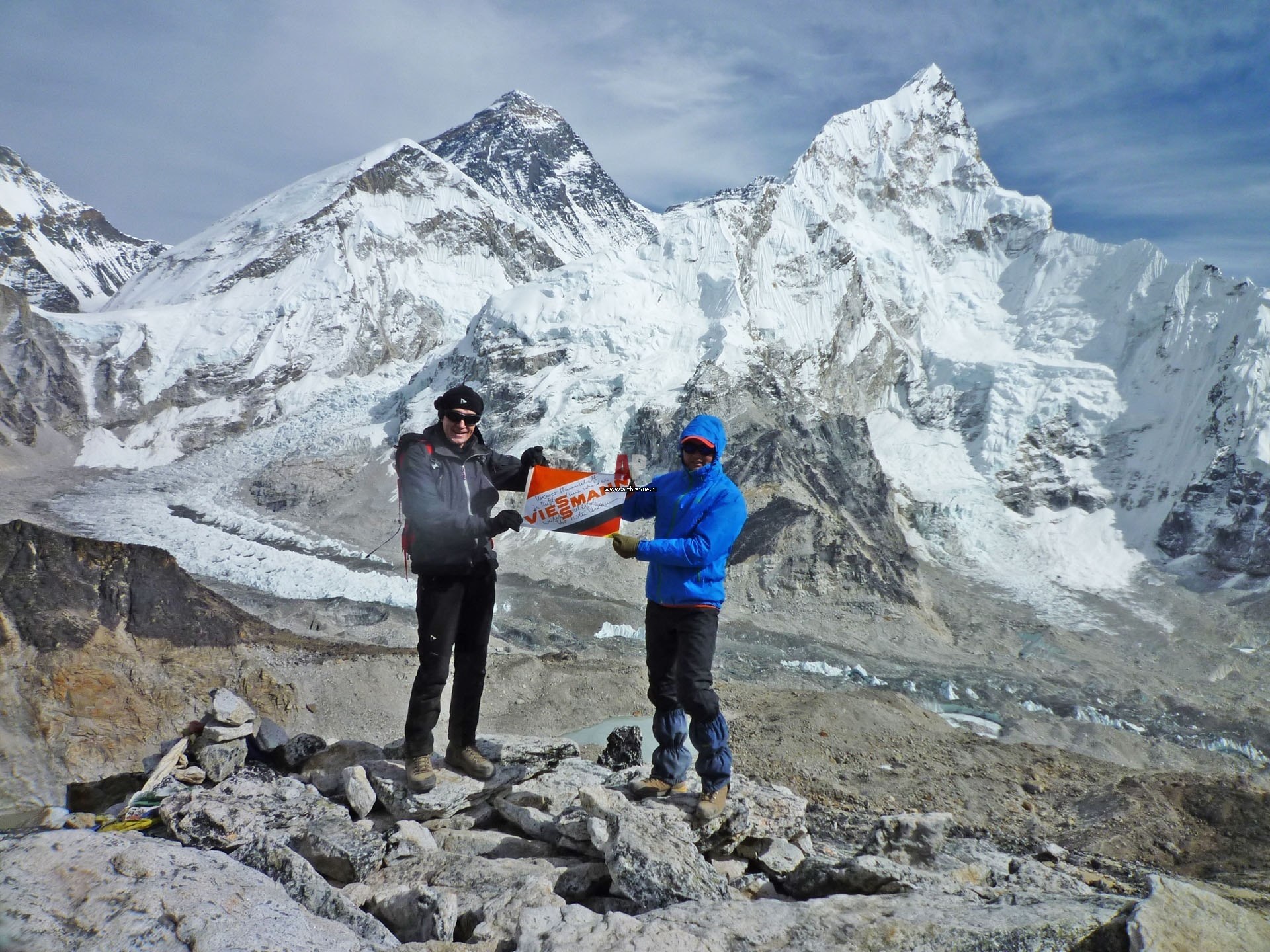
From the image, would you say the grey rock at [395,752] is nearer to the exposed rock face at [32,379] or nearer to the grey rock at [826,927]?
the grey rock at [826,927]

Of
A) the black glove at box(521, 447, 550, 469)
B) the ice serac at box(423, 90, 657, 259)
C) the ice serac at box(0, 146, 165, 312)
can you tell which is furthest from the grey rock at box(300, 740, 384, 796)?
the ice serac at box(0, 146, 165, 312)

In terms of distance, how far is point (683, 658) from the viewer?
4.34 meters

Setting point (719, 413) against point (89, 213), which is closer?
point (719, 413)

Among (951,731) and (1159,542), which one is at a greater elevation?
(1159,542)

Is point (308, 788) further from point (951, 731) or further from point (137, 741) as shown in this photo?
point (951, 731)

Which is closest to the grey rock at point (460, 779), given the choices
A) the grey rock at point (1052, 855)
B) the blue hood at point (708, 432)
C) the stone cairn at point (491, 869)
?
the stone cairn at point (491, 869)

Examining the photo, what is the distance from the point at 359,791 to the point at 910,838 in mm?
3544

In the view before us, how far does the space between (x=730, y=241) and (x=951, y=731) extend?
53.1 m

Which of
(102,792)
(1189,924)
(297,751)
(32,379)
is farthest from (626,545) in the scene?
(32,379)

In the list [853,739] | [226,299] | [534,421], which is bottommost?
[853,739]

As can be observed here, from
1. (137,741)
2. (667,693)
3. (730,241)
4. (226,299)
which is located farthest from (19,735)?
(226,299)

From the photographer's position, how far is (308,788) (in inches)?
191

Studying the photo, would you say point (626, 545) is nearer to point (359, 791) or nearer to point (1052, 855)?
point (359, 791)

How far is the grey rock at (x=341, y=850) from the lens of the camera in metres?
3.77
